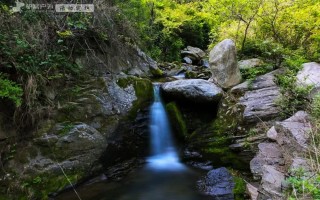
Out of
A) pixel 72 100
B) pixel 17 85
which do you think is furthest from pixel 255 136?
pixel 17 85

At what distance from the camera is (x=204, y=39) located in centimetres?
1777

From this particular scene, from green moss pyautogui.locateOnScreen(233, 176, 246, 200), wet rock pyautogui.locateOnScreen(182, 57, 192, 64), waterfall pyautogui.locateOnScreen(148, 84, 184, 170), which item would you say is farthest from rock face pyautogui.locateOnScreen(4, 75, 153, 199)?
wet rock pyautogui.locateOnScreen(182, 57, 192, 64)

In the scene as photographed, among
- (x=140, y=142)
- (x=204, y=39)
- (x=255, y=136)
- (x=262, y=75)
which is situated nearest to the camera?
(x=255, y=136)

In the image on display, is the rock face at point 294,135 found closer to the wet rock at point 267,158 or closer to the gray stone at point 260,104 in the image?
the wet rock at point 267,158

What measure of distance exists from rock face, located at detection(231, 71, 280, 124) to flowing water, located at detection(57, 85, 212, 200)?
1.71m

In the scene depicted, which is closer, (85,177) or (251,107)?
(85,177)

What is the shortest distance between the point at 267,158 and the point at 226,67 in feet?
10.5

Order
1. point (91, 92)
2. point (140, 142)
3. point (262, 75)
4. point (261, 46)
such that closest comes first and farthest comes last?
point (91, 92)
point (140, 142)
point (262, 75)
point (261, 46)

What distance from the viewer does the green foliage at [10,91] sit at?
4.25 metres

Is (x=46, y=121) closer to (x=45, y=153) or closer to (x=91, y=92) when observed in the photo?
(x=45, y=153)

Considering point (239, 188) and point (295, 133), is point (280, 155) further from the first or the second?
point (239, 188)

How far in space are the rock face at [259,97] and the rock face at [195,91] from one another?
1.56 ft

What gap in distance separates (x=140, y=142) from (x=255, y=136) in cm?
254

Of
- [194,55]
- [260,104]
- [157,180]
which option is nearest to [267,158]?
[260,104]
